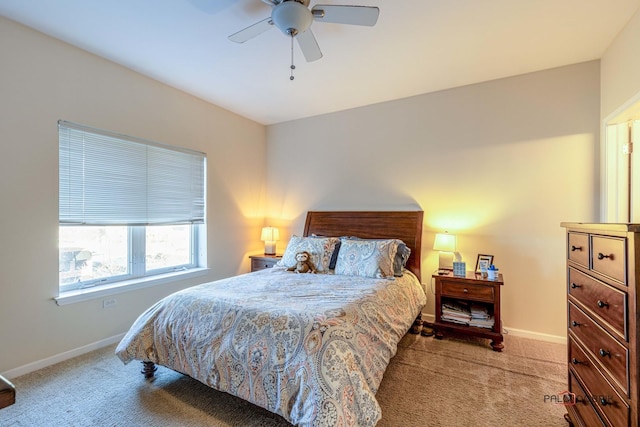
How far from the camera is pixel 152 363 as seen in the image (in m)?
2.20

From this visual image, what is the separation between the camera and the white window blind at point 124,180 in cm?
257

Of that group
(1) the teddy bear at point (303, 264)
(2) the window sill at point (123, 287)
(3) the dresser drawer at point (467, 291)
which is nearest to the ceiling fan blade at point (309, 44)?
(1) the teddy bear at point (303, 264)

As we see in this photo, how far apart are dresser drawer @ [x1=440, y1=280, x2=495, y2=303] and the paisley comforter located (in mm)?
710

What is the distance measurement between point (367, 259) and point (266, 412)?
1.57 meters

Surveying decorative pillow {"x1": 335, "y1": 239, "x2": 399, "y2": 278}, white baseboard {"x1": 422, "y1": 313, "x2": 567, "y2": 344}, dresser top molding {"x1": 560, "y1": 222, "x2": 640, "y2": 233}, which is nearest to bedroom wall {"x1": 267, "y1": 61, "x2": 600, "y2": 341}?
white baseboard {"x1": 422, "y1": 313, "x2": 567, "y2": 344}

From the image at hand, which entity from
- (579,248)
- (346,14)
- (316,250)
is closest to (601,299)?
(579,248)

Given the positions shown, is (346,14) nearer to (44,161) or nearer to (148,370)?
(44,161)

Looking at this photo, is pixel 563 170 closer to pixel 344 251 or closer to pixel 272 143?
pixel 344 251

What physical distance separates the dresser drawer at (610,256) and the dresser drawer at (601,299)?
0.20 feet

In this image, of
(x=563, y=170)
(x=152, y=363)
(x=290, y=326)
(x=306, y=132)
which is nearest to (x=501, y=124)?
(x=563, y=170)

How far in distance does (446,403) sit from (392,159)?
2.63 m

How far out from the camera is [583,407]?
150cm

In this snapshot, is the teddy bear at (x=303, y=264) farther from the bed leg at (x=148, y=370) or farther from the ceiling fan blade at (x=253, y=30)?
the ceiling fan blade at (x=253, y=30)

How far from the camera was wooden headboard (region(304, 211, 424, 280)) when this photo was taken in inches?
131
